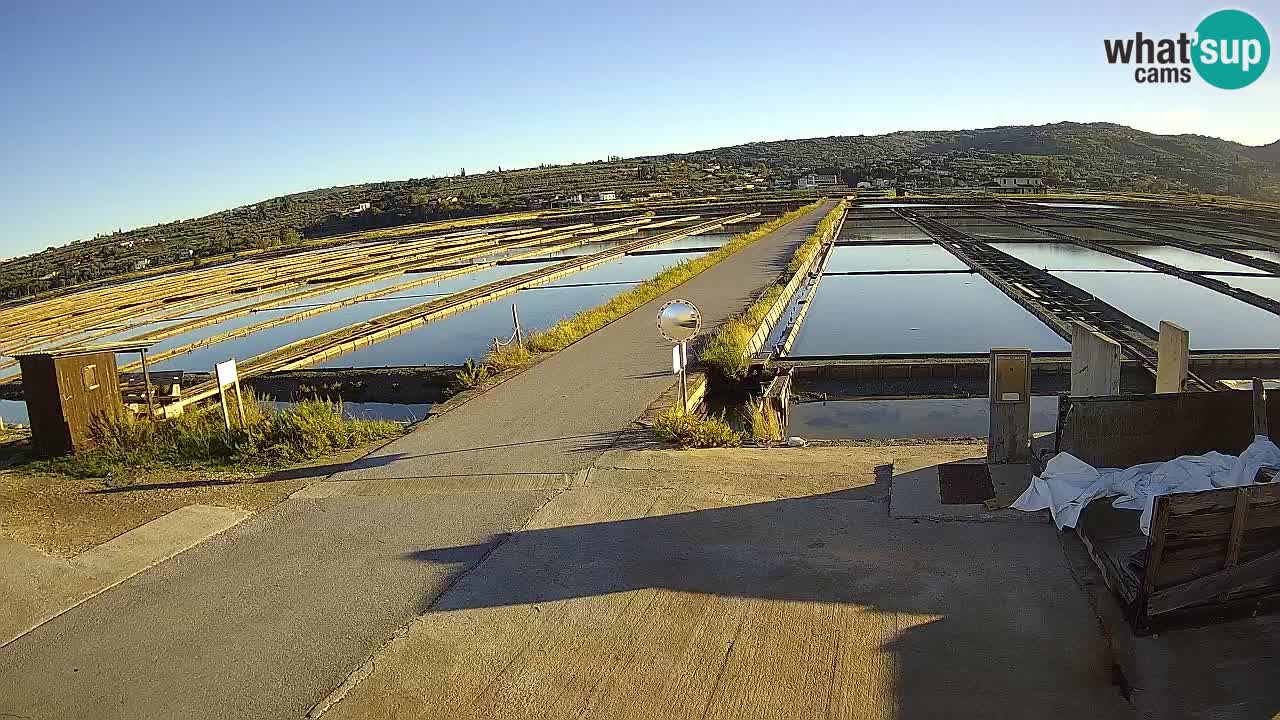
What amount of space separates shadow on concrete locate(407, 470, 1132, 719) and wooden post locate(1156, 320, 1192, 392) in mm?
1599

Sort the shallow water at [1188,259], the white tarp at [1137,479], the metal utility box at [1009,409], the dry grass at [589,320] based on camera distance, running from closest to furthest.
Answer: the white tarp at [1137,479] < the metal utility box at [1009,409] < the dry grass at [589,320] < the shallow water at [1188,259]

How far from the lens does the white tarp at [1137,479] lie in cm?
497

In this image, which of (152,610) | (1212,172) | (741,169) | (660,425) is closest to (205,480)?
(152,610)

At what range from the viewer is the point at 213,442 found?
28.7 ft

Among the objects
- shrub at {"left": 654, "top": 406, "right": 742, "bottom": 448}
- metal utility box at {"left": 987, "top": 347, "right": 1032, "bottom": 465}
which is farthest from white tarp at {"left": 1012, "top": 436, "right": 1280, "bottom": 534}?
shrub at {"left": 654, "top": 406, "right": 742, "bottom": 448}

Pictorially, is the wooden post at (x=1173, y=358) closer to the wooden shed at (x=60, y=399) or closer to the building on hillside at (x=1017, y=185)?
the wooden shed at (x=60, y=399)

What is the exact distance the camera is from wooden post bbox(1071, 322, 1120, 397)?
6301 millimetres

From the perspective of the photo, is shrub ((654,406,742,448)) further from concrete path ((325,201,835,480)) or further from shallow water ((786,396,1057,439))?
shallow water ((786,396,1057,439))

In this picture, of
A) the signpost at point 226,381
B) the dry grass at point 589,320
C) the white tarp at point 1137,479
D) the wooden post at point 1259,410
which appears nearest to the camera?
the white tarp at point 1137,479

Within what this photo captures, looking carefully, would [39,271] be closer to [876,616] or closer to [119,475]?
[119,475]

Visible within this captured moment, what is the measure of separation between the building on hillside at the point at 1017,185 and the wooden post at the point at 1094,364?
90962mm

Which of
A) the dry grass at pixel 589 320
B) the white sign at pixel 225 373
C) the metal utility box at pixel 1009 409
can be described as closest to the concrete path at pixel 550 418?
the dry grass at pixel 589 320

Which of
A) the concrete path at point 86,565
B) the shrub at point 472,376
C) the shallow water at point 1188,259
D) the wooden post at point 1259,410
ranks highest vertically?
the wooden post at point 1259,410

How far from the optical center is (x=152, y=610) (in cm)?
533
